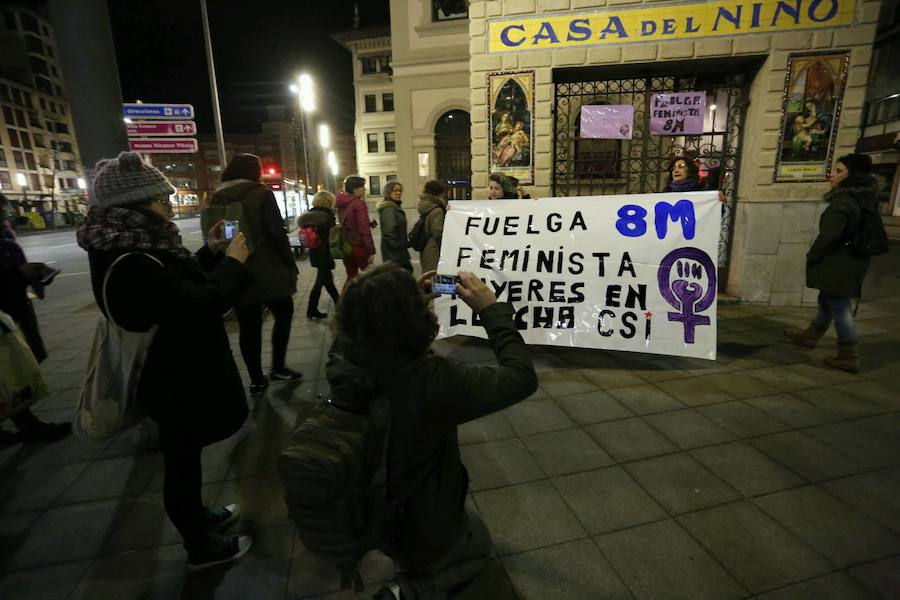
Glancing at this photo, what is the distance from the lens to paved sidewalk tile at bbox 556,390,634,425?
361cm

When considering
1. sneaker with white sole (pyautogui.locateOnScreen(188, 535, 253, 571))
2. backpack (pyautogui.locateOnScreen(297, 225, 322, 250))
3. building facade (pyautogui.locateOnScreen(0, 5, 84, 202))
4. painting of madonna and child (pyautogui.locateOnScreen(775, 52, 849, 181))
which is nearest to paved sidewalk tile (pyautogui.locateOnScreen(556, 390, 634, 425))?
sneaker with white sole (pyautogui.locateOnScreen(188, 535, 253, 571))

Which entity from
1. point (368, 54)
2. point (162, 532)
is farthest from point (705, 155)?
point (368, 54)

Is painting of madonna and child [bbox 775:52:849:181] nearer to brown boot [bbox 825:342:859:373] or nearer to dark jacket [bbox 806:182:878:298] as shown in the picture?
dark jacket [bbox 806:182:878:298]

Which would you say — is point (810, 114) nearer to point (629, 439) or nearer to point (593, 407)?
point (593, 407)

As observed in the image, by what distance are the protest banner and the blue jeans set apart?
4.12 ft

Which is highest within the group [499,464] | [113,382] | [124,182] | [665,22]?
[665,22]

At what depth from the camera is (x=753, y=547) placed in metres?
2.29

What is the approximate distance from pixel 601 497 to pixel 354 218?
4957 mm

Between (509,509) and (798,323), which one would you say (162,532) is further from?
(798,323)

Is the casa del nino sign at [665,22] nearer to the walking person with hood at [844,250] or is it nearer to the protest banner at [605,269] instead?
the walking person with hood at [844,250]

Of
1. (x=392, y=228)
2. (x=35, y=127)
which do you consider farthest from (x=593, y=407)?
(x=35, y=127)

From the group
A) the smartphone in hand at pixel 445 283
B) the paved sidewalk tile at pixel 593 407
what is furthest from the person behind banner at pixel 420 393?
the paved sidewalk tile at pixel 593 407

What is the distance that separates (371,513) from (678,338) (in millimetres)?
3782

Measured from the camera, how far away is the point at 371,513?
1.27 metres
